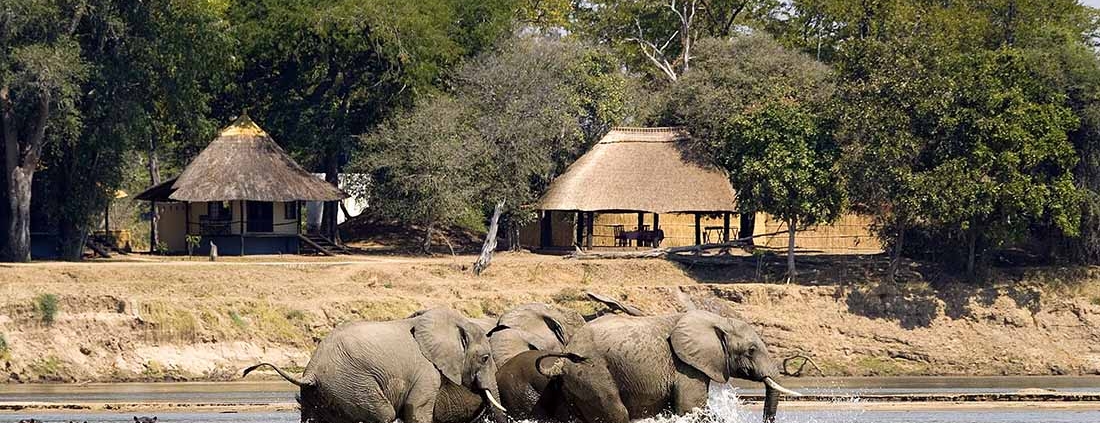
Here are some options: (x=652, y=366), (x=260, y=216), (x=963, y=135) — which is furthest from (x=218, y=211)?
(x=652, y=366)

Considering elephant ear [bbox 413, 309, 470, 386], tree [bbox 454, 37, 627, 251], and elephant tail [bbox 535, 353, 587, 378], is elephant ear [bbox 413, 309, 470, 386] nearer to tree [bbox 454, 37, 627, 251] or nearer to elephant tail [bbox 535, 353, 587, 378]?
elephant tail [bbox 535, 353, 587, 378]

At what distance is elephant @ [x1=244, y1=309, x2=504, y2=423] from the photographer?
22.9 meters

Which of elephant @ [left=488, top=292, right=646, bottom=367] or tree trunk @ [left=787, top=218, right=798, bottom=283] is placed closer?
elephant @ [left=488, top=292, right=646, bottom=367]

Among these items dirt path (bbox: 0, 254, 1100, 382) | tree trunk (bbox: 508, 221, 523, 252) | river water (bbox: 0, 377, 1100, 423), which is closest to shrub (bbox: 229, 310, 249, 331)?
dirt path (bbox: 0, 254, 1100, 382)

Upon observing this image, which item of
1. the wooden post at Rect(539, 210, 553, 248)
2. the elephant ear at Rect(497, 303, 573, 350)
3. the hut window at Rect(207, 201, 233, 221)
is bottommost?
the elephant ear at Rect(497, 303, 573, 350)

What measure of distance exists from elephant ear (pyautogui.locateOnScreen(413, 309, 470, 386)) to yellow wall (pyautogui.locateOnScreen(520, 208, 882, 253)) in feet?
109

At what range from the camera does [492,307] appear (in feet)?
Answer: 155

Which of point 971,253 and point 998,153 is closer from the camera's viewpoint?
point 998,153

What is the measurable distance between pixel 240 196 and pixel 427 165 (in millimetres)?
5189

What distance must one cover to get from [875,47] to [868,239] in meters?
10.2

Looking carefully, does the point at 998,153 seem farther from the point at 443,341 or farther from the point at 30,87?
the point at 443,341

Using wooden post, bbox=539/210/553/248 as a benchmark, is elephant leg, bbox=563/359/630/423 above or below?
below

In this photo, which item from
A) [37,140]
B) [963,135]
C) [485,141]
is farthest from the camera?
[485,141]

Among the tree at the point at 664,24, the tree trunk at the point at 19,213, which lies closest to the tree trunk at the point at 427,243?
the tree trunk at the point at 19,213
